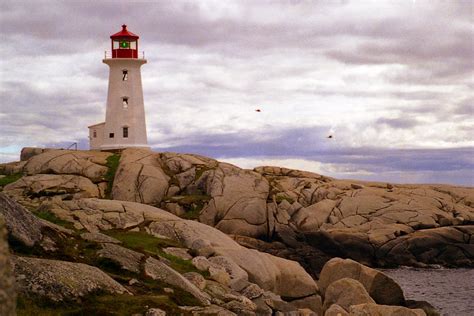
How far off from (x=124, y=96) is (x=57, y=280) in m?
56.1

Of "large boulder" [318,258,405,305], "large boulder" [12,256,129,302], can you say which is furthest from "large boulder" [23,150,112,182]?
"large boulder" [12,256,129,302]

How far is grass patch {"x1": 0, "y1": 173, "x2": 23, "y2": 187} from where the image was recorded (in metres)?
62.8

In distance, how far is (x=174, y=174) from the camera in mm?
67062

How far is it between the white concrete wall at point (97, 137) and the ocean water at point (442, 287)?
3359 cm

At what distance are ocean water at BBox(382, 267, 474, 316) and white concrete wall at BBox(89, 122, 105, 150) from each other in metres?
33.6

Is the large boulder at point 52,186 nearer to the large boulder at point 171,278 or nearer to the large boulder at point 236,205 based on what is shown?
the large boulder at point 236,205

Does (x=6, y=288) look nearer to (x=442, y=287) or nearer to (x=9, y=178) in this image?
(x=442, y=287)

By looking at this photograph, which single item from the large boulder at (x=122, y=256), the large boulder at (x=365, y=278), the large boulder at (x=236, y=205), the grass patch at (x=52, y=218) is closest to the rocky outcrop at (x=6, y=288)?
the large boulder at (x=122, y=256)

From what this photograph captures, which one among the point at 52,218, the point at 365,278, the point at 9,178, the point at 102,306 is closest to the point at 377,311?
the point at 365,278

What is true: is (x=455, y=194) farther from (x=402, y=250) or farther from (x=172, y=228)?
A: (x=172, y=228)

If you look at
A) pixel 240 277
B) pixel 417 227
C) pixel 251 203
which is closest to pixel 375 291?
pixel 240 277

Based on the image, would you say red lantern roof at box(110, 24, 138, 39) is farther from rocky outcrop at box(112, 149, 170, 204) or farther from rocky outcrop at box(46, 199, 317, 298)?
rocky outcrop at box(46, 199, 317, 298)

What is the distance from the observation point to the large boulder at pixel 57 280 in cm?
1828

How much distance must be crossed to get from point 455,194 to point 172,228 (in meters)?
50.5
